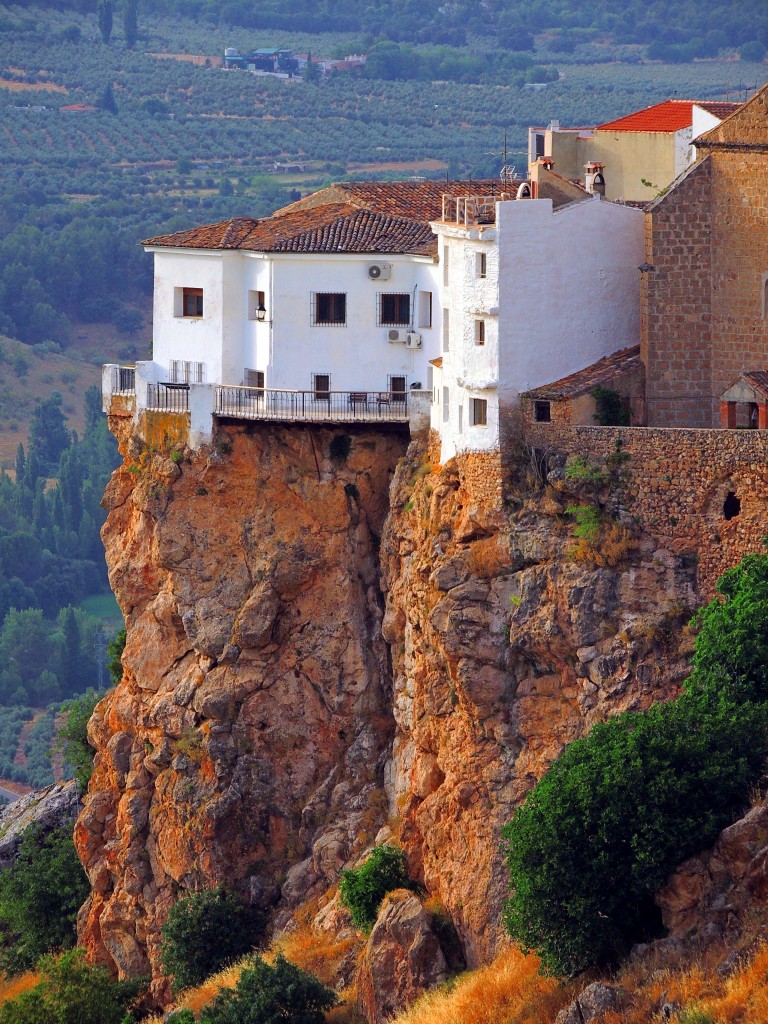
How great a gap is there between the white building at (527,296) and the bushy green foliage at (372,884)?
29.2 ft

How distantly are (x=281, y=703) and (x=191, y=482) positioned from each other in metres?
5.57

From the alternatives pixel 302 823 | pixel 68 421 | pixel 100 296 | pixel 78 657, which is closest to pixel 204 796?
pixel 302 823

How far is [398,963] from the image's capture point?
51.7m

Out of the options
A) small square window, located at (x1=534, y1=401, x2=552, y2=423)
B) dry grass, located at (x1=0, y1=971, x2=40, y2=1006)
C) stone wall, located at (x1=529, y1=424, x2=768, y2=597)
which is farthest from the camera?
dry grass, located at (x1=0, y1=971, x2=40, y2=1006)

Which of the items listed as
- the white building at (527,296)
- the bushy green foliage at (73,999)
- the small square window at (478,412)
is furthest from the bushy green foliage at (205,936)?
the small square window at (478,412)

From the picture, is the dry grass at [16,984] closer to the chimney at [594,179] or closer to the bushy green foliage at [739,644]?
the bushy green foliage at [739,644]

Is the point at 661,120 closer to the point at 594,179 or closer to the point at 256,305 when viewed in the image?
the point at 594,179

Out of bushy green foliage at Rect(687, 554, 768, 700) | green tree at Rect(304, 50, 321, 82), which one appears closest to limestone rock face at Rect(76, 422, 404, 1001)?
bushy green foliage at Rect(687, 554, 768, 700)

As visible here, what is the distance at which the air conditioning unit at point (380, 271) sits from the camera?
57594 millimetres

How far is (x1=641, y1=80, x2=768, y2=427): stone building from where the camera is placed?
173 feet

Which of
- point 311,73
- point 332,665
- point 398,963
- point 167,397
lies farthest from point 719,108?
point 311,73

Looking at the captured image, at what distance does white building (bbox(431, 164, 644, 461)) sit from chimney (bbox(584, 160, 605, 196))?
2.77m

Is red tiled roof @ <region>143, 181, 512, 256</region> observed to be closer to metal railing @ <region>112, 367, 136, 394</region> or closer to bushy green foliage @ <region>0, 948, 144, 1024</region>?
metal railing @ <region>112, 367, 136, 394</region>

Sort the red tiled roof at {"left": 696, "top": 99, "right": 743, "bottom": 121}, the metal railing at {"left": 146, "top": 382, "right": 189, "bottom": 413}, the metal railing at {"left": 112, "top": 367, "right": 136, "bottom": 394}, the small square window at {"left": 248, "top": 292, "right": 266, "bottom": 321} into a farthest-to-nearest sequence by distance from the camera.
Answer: the metal railing at {"left": 112, "top": 367, "right": 136, "bottom": 394}, the metal railing at {"left": 146, "top": 382, "right": 189, "bottom": 413}, the red tiled roof at {"left": 696, "top": 99, "right": 743, "bottom": 121}, the small square window at {"left": 248, "top": 292, "right": 266, "bottom": 321}
